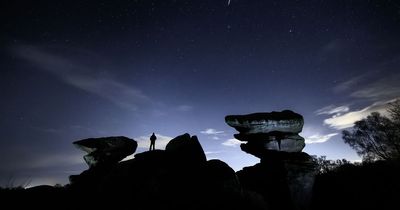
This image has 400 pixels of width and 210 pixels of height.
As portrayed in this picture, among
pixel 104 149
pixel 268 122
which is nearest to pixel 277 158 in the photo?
pixel 268 122

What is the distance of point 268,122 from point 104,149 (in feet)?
55.8

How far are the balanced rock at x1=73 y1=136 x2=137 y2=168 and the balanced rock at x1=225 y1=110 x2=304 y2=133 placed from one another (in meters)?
11.6

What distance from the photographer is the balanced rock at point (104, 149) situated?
75.5 ft

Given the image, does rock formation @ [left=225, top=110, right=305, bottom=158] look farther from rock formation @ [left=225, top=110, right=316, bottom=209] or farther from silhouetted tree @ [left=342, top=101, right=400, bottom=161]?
silhouetted tree @ [left=342, top=101, right=400, bottom=161]

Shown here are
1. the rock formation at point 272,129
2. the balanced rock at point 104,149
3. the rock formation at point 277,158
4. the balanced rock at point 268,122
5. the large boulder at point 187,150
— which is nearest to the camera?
the large boulder at point 187,150

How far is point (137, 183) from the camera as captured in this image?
16.1 meters

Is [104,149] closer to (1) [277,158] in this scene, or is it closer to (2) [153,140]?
(2) [153,140]

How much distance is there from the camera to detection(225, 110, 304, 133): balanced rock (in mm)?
22016

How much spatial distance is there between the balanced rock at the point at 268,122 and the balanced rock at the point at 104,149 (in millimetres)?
11555

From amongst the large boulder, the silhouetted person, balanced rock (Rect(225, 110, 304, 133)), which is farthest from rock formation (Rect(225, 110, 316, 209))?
the silhouetted person

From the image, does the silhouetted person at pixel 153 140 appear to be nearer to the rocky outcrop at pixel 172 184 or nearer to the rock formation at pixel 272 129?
the rocky outcrop at pixel 172 184

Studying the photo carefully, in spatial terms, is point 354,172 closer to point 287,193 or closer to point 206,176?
point 287,193

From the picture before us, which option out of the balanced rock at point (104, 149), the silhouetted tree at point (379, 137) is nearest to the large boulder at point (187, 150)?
the balanced rock at point (104, 149)

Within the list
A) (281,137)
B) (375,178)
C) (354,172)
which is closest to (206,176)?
(281,137)
